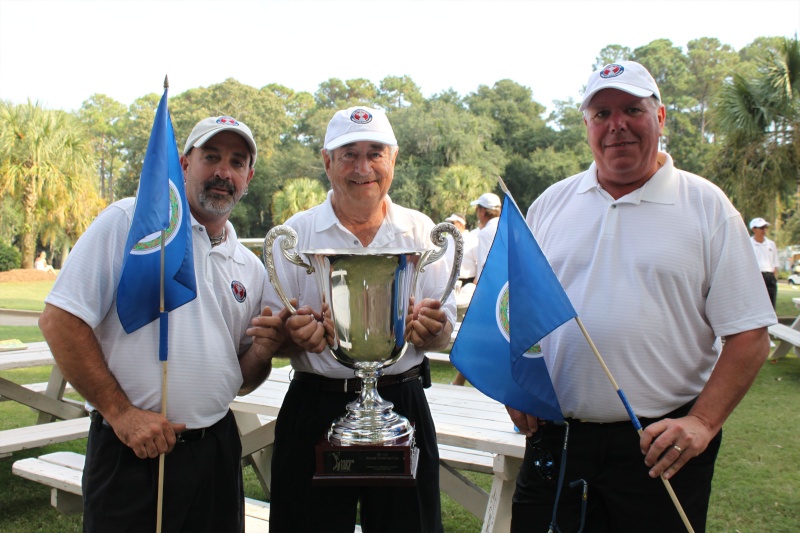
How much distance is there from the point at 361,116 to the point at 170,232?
0.84 meters

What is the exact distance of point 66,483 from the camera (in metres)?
3.74

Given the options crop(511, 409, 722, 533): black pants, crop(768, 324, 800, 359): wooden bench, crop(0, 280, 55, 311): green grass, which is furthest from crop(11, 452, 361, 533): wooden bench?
crop(0, 280, 55, 311): green grass

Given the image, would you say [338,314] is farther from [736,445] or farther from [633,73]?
[736,445]

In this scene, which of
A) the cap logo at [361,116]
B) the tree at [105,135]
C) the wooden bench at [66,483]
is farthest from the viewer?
the tree at [105,135]

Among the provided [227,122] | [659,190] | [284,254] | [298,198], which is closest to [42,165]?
[298,198]

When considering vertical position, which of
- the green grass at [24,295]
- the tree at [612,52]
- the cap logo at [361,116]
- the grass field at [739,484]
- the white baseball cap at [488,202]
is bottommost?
the green grass at [24,295]

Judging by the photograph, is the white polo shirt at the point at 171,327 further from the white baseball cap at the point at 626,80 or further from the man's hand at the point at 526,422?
the white baseball cap at the point at 626,80

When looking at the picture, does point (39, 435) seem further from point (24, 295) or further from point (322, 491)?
point (24, 295)

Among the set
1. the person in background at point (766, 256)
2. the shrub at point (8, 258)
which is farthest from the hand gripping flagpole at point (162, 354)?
the shrub at point (8, 258)

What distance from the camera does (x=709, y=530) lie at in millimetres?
4207

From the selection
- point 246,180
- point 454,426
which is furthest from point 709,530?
point 246,180

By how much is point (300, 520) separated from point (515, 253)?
1338 millimetres

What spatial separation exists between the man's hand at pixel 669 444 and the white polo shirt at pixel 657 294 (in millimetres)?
174

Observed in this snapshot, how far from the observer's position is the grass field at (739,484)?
4.41 metres
